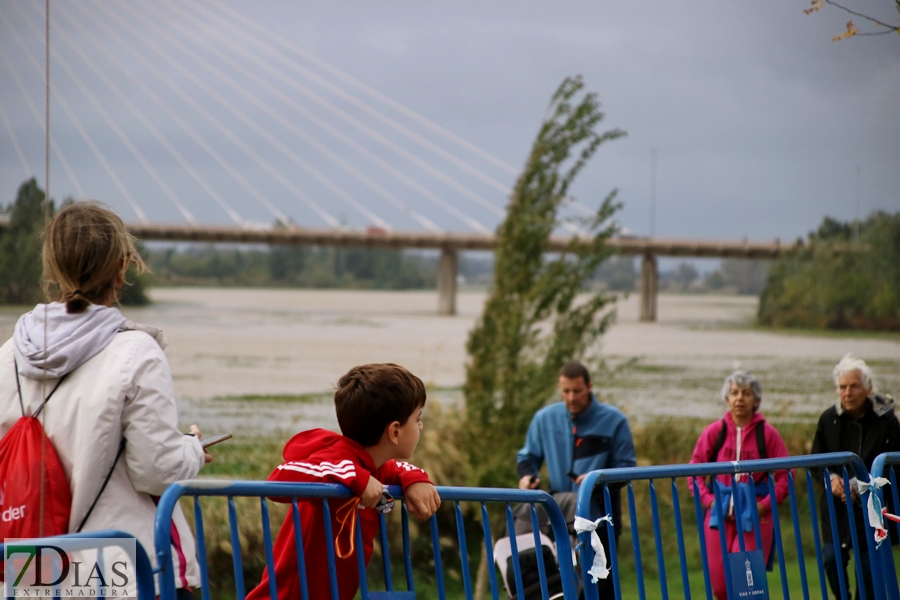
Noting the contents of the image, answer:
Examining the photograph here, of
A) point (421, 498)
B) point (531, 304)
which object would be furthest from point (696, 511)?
point (531, 304)

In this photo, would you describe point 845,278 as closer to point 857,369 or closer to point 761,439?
point 857,369

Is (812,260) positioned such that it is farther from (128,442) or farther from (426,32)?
(128,442)

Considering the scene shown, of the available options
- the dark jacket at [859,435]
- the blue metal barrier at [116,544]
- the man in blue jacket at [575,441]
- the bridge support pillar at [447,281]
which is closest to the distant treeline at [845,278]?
the bridge support pillar at [447,281]

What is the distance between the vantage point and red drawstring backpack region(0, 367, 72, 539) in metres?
1.71

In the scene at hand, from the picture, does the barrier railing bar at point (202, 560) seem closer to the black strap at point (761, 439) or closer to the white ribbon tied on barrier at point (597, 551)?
the white ribbon tied on barrier at point (597, 551)

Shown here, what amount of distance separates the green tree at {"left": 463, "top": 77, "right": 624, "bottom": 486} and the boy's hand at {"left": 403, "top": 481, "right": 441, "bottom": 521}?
4752 millimetres

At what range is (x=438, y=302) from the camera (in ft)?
43.1

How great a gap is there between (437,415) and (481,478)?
1251mm

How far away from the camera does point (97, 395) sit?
1742mm

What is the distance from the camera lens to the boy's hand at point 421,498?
6.61 ft

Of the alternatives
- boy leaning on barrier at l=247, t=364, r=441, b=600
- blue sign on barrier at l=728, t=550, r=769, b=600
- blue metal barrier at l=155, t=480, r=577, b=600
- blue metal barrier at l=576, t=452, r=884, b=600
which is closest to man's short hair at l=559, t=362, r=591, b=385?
blue metal barrier at l=576, t=452, r=884, b=600

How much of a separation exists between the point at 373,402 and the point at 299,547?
15.0 inches

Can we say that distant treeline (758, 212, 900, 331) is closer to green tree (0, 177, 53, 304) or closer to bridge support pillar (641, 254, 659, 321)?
bridge support pillar (641, 254, 659, 321)

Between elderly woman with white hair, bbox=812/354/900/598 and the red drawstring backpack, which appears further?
elderly woman with white hair, bbox=812/354/900/598
